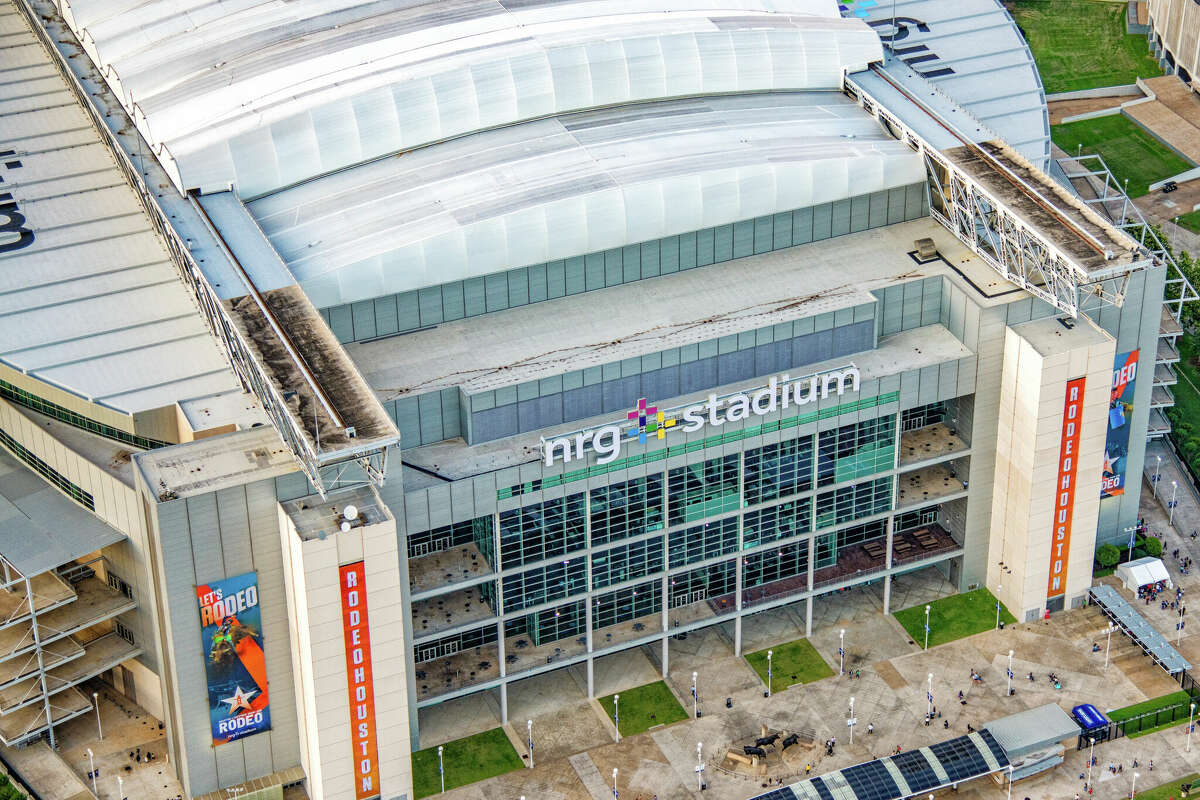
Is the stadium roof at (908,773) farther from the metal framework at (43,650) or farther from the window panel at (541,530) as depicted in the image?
the metal framework at (43,650)

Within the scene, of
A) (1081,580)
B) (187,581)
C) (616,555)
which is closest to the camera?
(187,581)

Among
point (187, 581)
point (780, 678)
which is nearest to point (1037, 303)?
point (780, 678)

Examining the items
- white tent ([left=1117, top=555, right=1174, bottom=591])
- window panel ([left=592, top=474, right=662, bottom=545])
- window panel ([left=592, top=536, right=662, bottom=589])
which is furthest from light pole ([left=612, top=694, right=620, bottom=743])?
white tent ([left=1117, top=555, right=1174, bottom=591])

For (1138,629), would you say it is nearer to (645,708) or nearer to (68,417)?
(645,708)

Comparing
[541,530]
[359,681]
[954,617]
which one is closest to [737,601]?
[541,530]

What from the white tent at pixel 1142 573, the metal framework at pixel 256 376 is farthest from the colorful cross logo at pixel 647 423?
the white tent at pixel 1142 573

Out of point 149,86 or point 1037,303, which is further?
point 149,86

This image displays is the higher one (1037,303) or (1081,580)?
(1037,303)

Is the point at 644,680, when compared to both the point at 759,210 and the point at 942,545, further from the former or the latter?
the point at 759,210
